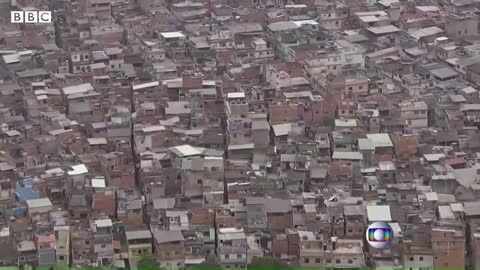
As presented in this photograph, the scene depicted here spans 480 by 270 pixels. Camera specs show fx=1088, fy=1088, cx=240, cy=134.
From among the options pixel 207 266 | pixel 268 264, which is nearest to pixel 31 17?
pixel 207 266

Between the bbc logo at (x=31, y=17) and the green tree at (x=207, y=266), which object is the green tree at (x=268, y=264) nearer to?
the green tree at (x=207, y=266)

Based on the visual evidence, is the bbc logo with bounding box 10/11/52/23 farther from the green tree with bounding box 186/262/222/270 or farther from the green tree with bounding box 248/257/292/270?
the green tree with bounding box 248/257/292/270

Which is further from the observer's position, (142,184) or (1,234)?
(142,184)

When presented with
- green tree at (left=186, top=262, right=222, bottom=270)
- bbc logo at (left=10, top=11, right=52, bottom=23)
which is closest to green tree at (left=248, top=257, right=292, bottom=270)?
green tree at (left=186, top=262, right=222, bottom=270)

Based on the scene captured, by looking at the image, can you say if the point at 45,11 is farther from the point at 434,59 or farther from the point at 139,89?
the point at 434,59

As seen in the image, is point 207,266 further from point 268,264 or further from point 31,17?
point 31,17

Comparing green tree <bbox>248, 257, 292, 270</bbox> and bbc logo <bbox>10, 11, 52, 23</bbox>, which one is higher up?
bbc logo <bbox>10, 11, 52, 23</bbox>

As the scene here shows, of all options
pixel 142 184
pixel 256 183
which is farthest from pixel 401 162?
pixel 142 184
